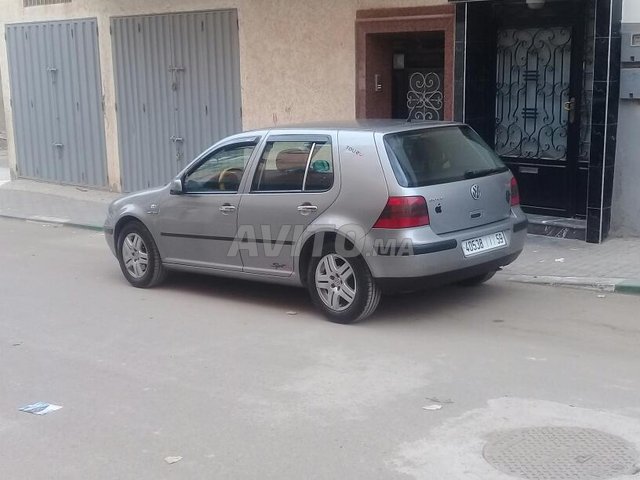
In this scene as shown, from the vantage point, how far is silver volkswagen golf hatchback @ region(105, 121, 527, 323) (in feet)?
24.0

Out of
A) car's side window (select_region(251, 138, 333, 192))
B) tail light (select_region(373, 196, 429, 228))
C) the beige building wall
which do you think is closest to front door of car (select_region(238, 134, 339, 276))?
car's side window (select_region(251, 138, 333, 192))

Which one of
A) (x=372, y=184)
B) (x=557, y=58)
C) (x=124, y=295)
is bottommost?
(x=124, y=295)

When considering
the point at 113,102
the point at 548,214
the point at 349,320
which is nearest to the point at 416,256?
the point at 349,320

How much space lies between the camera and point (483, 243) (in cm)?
767

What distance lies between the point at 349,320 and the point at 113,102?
33.2ft

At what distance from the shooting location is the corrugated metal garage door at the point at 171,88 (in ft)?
47.2

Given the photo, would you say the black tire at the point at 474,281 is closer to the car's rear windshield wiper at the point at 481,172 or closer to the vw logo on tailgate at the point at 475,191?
the car's rear windshield wiper at the point at 481,172

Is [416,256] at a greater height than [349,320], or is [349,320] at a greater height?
[416,256]

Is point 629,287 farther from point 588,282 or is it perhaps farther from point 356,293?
point 356,293

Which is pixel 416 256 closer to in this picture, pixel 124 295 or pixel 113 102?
pixel 124 295

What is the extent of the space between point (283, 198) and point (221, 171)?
3.03 ft

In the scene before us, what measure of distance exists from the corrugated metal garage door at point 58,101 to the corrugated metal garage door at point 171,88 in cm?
74

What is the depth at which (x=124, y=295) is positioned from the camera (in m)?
9.16

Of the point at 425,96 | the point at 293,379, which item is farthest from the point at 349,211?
the point at 425,96
